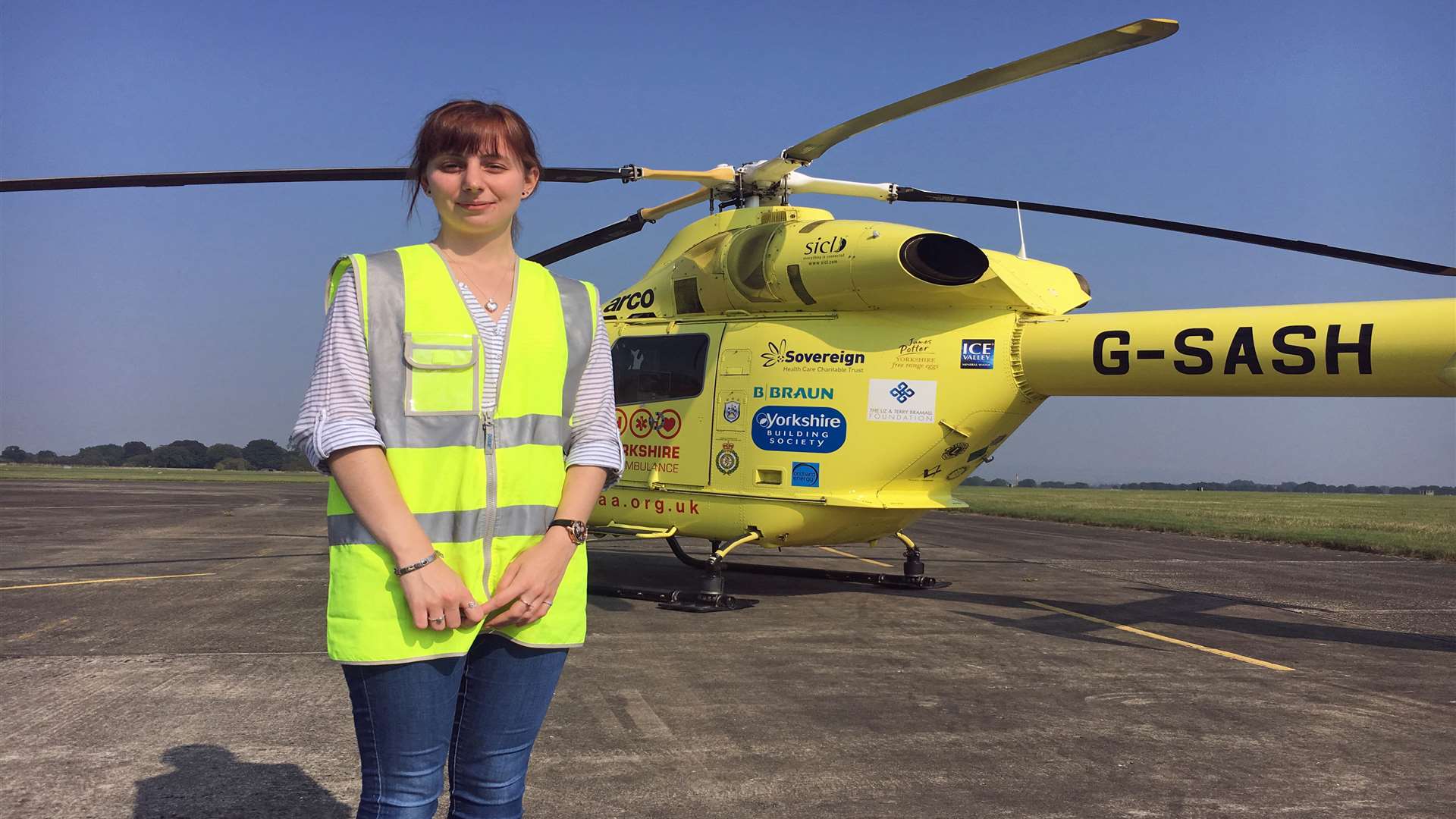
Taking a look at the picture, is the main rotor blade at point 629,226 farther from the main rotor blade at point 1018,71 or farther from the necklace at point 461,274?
the necklace at point 461,274

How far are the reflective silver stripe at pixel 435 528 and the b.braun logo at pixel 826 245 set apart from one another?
688 centimetres

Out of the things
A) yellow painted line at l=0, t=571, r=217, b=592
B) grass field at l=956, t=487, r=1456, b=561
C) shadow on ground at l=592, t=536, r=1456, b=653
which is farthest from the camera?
grass field at l=956, t=487, r=1456, b=561

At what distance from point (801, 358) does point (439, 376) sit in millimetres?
6949

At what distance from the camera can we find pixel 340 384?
181cm

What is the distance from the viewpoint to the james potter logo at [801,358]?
8.51 m

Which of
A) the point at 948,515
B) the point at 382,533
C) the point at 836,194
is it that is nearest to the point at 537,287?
the point at 382,533

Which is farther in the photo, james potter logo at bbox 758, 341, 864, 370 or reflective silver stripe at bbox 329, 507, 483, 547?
james potter logo at bbox 758, 341, 864, 370

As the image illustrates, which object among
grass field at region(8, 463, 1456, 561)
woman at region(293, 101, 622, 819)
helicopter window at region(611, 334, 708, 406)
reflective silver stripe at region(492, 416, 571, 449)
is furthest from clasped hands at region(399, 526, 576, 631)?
grass field at region(8, 463, 1456, 561)

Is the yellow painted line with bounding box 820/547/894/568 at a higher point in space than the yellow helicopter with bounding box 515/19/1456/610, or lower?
lower

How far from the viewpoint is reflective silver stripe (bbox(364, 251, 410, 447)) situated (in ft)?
5.98

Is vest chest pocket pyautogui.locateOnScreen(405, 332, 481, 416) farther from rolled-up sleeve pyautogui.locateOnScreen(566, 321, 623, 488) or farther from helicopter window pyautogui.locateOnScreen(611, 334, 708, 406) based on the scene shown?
helicopter window pyautogui.locateOnScreen(611, 334, 708, 406)

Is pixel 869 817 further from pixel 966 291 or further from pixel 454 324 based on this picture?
pixel 966 291

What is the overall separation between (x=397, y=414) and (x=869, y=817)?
8.18 feet

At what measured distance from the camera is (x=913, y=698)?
530cm
